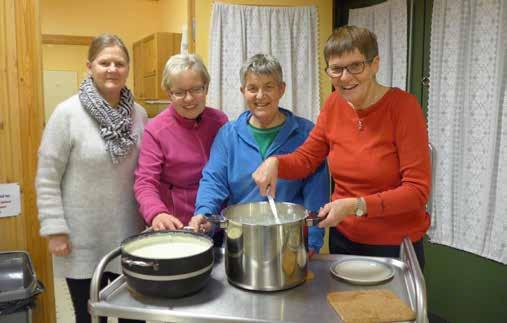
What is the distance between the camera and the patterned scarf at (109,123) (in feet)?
5.50

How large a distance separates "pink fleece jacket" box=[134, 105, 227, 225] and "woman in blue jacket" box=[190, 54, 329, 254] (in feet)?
0.39

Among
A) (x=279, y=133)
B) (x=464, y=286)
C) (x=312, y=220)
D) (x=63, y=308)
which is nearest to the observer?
(x=312, y=220)

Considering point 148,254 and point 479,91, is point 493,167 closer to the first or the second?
point 479,91

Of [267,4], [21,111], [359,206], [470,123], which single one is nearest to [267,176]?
[359,206]

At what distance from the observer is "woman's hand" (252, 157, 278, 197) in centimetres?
140

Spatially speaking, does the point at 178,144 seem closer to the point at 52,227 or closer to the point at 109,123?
the point at 109,123

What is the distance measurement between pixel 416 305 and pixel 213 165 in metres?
0.78

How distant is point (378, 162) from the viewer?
53.5 inches

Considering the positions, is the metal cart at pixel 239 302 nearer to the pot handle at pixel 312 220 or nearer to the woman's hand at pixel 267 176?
the pot handle at pixel 312 220

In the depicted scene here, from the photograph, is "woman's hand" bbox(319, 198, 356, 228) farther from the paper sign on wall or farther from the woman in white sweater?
the paper sign on wall

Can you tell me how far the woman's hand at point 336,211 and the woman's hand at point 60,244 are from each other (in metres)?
0.95

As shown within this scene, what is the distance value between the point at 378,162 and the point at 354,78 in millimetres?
242

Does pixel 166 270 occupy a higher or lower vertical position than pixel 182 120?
lower

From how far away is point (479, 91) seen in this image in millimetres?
2314
